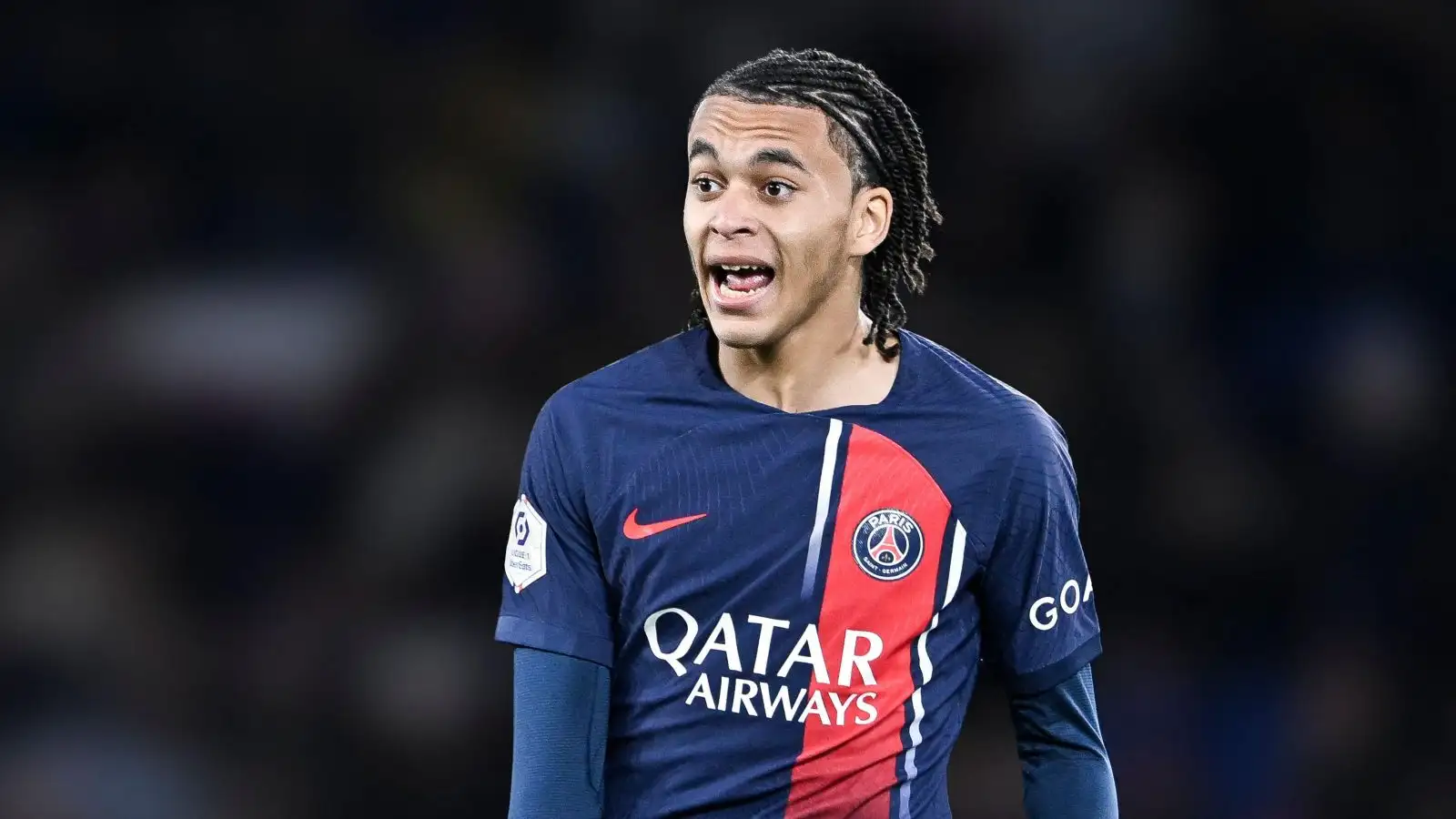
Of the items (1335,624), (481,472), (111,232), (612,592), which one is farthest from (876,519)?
(111,232)

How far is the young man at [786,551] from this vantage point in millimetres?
2186

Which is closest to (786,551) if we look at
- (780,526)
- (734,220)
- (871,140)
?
(780,526)

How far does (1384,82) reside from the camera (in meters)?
4.33

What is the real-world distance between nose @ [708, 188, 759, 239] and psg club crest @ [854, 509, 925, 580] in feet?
1.41

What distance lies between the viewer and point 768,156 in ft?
7.31

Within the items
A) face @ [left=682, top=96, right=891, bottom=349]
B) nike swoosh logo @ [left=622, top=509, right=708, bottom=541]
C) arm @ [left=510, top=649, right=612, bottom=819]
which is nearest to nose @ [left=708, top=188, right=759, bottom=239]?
face @ [left=682, top=96, right=891, bottom=349]

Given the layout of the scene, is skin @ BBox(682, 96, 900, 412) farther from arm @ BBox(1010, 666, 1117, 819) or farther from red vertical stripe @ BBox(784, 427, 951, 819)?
arm @ BBox(1010, 666, 1117, 819)

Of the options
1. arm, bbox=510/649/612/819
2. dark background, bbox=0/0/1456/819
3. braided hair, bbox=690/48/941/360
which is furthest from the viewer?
dark background, bbox=0/0/1456/819

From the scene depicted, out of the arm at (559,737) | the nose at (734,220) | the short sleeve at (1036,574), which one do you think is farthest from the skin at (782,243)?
the arm at (559,737)

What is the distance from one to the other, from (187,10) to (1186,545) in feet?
9.41

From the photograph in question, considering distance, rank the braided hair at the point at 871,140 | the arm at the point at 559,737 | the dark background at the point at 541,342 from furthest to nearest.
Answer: the dark background at the point at 541,342 < the braided hair at the point at 871,140 < the arm at the point at 559,737

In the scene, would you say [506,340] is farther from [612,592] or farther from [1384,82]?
[1384,82]

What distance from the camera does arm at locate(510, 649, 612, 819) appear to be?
7.13ft

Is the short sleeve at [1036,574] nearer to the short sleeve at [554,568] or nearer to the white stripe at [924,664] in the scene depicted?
the white stripe at [924,664]
